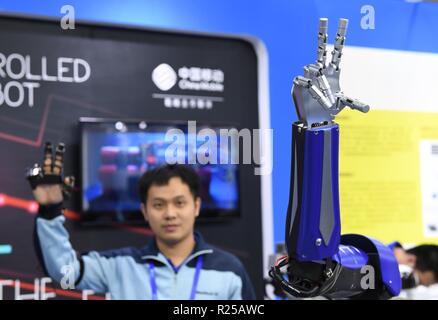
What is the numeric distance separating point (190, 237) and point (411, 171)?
0.66 metres

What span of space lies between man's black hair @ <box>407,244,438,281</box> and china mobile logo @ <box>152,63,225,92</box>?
0.74 m

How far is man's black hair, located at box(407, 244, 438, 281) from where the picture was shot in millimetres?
1702

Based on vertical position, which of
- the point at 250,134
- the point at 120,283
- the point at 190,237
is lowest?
the point at 120,283

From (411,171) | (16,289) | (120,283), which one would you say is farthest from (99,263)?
(411,171)

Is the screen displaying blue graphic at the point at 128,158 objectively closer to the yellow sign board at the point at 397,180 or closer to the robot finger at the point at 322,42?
the yellow sign board at the point at 397,180

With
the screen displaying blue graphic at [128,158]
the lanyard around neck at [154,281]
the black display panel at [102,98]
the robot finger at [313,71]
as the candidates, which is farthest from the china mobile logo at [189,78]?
the robot finger at [313,71]

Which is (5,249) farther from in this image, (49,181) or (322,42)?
(322,42)

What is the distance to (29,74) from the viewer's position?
1.44 m

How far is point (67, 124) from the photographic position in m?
1.48

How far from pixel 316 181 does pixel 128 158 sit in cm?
104

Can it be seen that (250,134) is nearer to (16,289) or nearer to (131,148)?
(131,148)

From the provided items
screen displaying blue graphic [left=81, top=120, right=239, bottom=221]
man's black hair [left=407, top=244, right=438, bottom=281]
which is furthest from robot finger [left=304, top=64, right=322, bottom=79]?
man's black hair [left=407, top=244, right=438, bottom=281]

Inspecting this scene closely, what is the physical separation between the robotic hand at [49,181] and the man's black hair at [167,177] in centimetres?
19

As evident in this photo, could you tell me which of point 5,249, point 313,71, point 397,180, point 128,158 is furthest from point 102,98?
point 313,71
